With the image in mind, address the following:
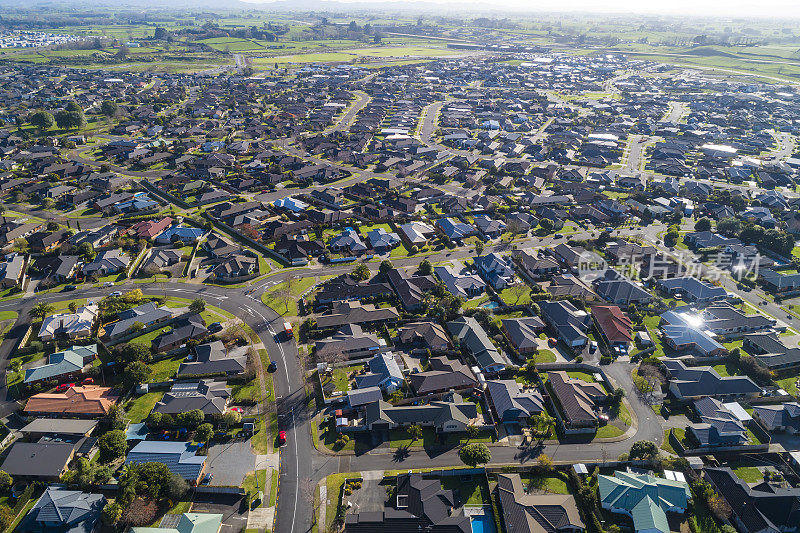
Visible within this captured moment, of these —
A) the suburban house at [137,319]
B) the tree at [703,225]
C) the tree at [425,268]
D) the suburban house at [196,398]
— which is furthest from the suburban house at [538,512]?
the tree at [703,225]

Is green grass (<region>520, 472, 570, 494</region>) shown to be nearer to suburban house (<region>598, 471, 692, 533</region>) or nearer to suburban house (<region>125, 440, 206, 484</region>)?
suburban house (<region>598, 471, 692, 533</region>)

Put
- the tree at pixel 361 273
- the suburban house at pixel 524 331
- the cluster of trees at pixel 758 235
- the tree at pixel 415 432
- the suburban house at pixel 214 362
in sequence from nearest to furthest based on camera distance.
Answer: the tree at pixel 415 432 → the suburban house at pixel 214 362 → the suburban house at pixel 524 331 → the tree at pixel 361 273 → the cluster of trees at pixel 758 235

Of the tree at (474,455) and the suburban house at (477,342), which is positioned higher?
the suburban house at (477,342)

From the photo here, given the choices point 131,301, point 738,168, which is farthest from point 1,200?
point 738,168

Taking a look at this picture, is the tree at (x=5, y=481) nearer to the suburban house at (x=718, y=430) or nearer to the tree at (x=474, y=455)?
the tree at (x=474, y=455)

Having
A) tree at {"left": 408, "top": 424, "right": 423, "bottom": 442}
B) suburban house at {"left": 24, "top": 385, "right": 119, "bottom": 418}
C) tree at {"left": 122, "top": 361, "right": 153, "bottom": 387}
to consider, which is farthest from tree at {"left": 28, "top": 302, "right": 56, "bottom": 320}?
tree at {"left": 408, "top": 424, "right": 423, "bottom": 442}

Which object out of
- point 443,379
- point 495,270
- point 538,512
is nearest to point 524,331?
point 443,379

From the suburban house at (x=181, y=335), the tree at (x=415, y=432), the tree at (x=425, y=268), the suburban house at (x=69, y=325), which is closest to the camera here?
the tree at (x=415, y=432)

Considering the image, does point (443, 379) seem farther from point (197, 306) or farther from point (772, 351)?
point (772, 351)
